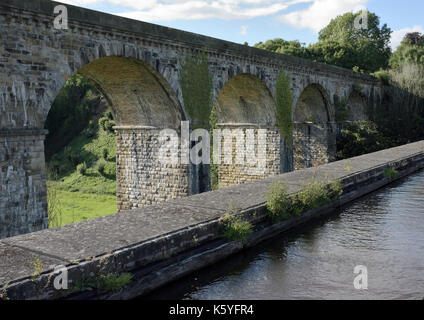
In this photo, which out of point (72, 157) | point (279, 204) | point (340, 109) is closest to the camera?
point (279, 204)

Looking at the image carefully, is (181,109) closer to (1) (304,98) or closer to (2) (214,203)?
(2) (214,203)

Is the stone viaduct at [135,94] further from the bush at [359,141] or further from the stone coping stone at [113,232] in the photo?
the stone coping stone at [113,232]

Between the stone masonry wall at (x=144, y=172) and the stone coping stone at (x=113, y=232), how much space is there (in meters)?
6.39

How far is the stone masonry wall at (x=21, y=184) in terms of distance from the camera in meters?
7.61

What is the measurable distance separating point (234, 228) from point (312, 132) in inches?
759

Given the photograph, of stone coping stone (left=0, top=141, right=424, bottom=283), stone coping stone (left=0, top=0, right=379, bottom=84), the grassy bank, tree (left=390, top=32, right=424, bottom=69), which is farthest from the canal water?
tree (left=390, top=32, right=424, bottom=69)

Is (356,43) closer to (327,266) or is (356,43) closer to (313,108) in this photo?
(313,108)

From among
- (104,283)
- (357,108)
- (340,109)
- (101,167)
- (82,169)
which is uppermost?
(357,108)

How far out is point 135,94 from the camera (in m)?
12.2

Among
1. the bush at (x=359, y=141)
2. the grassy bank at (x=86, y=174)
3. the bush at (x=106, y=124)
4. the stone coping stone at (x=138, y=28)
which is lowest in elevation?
the grassy bank at (x=86, y=174)

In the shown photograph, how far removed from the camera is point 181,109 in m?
12.3

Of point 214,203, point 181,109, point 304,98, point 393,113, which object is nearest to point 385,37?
point 393,113

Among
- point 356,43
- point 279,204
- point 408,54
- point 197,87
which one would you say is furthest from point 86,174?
point 356,43

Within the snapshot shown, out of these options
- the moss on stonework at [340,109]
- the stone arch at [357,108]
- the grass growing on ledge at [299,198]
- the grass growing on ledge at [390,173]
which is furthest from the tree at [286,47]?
the grass growing on ledge at [299,198]
